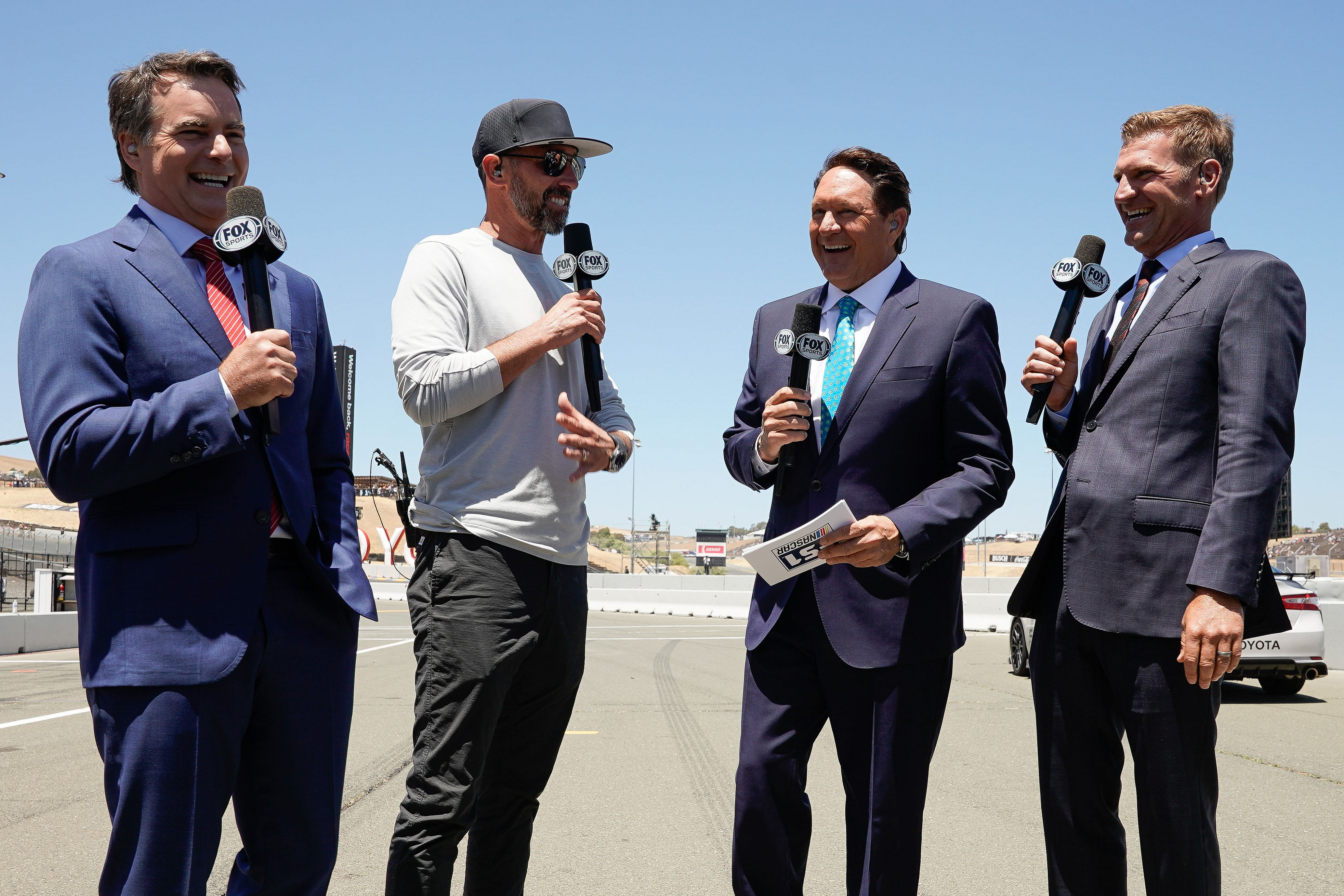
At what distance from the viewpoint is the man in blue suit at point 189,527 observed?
2.35 metres

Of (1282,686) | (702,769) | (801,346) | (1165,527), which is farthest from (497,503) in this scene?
(1282,686)

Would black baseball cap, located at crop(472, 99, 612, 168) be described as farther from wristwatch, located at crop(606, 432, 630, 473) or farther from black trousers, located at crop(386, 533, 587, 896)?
black trousers, located at crop(386, 533, 587, 896)

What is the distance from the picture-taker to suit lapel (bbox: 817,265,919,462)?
3396 millimetres

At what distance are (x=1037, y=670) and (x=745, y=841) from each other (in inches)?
40.5

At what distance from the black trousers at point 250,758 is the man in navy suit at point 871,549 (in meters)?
1.27

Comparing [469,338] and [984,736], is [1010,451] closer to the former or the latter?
[469,338]

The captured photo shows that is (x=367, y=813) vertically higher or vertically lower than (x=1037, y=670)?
lower

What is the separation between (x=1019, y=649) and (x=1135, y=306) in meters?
11.7

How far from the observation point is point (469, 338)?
11.2ft

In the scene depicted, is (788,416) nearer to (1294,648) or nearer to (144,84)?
(144,84)

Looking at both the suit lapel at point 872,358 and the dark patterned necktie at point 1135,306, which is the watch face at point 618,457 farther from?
the dark patterned necktie at point 1135,306

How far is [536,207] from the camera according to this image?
11.7 feet

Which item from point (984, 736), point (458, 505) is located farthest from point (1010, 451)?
point (984, 736)

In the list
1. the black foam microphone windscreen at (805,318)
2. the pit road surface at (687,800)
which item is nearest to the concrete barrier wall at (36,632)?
the pit road surface at (687,800)
